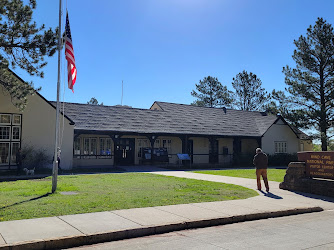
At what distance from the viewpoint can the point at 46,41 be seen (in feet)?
52.7

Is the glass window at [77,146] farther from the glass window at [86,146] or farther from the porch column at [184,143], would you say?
the porch column at [184,143]

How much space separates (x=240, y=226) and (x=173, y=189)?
17.1 feet

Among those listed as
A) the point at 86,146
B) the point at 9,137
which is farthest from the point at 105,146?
the point at 9,137

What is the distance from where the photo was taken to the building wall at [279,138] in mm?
32938

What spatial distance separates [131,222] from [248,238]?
8.22 ft

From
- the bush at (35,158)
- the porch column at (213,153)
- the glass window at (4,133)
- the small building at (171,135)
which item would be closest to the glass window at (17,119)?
the glass window at (4,133)

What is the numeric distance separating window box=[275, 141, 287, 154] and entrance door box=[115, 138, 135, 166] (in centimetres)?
1521

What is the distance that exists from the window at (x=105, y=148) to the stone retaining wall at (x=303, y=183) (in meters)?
15.1

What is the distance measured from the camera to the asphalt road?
19.5 feet

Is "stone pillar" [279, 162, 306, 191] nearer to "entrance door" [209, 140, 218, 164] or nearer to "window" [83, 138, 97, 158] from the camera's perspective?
"window" [83, 138, 97, 158]

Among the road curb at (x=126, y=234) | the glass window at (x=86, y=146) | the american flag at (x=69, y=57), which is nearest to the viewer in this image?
the road curb at (x=126, y=234)

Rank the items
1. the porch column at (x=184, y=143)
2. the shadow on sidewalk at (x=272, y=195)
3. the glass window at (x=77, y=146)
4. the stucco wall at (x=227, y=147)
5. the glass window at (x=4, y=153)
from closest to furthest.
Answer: the shadow on sidewalk at (x=272, y=195) → the glass window at (x=4, y=153) → the glass window at (x=77, y=146) → the porch column at (x=184, y=143) → the stucco wall at (x=227, y=147)

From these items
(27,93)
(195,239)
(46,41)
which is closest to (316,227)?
(195,239)

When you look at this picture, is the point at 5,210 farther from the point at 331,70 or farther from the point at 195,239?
the point at 331,70
